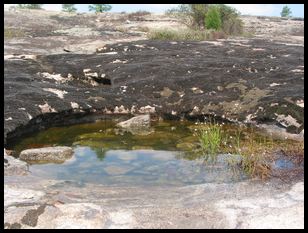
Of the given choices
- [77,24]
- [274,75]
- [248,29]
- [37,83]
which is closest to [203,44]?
[274,75]

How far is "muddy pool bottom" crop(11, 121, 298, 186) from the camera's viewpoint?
11992 mm

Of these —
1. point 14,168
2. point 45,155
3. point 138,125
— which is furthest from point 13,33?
point 14,168

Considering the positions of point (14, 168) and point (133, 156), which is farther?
point (133, 156)

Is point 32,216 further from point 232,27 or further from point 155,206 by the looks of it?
point 232,27

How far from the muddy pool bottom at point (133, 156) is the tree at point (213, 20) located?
27405mm

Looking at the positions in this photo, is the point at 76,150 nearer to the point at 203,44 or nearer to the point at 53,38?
the point at 203,44

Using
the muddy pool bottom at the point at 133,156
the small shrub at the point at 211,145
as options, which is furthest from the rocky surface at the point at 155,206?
the small shrub at the point at 211,145

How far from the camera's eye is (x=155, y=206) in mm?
9492

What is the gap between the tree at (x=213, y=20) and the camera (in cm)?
4381

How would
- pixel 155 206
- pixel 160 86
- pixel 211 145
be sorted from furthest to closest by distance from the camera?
pixel 160 86 → pixel 211 145 → pixel 155 206

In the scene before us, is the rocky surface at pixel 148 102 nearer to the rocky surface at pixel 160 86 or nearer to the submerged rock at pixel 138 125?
the rocky surface at pixel 160 86

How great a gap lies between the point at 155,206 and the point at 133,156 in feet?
15.4

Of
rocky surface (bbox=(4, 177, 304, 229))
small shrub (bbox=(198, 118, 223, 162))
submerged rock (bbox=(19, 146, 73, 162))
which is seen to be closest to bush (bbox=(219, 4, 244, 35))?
small shrub (bbox=(198, 118, 223, 162))

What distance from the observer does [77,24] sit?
51312mm
